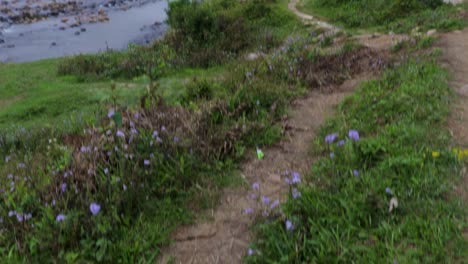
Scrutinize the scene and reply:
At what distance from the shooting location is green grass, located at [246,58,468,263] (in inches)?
116

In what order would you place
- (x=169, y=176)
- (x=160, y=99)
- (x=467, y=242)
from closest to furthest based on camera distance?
(x=467, y=242), (x=169, y=176), (x=160, y=99)

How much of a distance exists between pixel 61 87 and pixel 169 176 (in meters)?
7.94

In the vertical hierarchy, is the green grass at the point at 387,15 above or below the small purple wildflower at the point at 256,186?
below

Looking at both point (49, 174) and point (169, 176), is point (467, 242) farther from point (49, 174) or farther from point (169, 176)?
point (49, 174)

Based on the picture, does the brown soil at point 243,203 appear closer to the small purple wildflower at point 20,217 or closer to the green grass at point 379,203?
the green grass at point 379,203

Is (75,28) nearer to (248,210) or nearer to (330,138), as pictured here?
(330,138)

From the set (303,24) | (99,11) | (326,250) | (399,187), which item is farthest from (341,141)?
(99,11)

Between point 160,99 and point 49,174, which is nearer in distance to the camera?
point 49,174

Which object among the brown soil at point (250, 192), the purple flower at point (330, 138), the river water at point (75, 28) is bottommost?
the river water at point (75, 28)

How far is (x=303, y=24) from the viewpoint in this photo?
531 inches

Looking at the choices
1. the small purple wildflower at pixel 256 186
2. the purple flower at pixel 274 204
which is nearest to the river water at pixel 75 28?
the small purple wildflower at pixel 256 186

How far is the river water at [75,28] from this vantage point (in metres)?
18.5

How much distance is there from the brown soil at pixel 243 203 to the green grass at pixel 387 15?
568cm

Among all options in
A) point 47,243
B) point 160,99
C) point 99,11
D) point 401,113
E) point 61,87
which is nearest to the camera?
point 47,243
